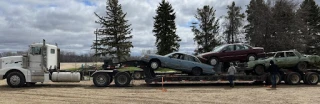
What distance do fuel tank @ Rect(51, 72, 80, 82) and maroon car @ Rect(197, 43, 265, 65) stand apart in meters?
6.99

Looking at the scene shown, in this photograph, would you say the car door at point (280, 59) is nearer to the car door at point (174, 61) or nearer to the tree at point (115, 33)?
the car door at point (174, 61)

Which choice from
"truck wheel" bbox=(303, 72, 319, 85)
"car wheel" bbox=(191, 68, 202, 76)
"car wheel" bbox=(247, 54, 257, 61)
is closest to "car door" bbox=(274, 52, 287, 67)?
"car wheel" bbox=(247, 54, 257, 61)

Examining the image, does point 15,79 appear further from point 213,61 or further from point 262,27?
point 262,27

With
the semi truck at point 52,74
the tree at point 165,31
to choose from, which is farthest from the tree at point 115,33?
the semi truck at point 52,74

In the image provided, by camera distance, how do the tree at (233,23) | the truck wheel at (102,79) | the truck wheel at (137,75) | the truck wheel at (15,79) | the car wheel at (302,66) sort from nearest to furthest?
the truck wheel at (15,79)
the truck wheel at (102,79)
the car wheel at (302,66)
the truck wheel at (137,75)
the tree at (233,23)

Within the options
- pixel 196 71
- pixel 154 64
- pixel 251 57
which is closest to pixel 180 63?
pixel 196 71

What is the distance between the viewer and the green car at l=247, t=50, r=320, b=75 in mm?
17891

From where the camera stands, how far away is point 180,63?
56.1ft

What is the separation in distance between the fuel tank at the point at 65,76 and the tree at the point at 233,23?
33139 millimetres

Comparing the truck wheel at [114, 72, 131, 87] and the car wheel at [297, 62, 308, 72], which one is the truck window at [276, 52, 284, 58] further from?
the truck wheel at [114, 72, 131, 87]

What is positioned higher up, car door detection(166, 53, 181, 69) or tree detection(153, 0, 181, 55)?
tree detection(153, 0, 181, 55)

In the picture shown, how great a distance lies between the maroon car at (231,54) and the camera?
1780cm

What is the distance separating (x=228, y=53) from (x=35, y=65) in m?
10.6

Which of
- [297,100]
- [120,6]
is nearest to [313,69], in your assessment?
[297,100]
